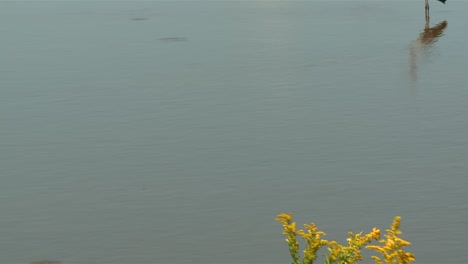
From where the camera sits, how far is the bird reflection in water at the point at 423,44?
34.0 m

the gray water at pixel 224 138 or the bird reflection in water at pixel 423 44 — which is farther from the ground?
the bird reflection in water at pixel 423 44

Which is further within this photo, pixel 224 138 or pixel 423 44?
pixel 423 44

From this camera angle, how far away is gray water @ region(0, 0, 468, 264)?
57.9ft

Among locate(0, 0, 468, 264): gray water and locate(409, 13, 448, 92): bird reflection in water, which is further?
locate(409, 13, 448, 92): bird reflection in water

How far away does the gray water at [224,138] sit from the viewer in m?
17.7

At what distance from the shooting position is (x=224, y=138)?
24.0 m

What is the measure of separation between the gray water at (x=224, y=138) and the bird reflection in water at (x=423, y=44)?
5.5 inches

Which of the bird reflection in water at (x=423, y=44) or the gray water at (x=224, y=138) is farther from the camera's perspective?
the bird reflection in water at (x=423, y=44)

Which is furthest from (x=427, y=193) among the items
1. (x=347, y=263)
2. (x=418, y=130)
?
(x=347, y=263)

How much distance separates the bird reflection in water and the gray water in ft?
0.46

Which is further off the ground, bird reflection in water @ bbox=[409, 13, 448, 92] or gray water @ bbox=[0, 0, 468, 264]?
bird reflection in water @ bbox=[409, 13, 448, 92]

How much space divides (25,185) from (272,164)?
524 cm

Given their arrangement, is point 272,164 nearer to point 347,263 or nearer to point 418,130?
point 418,130

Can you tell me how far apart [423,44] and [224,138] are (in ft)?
54.8
